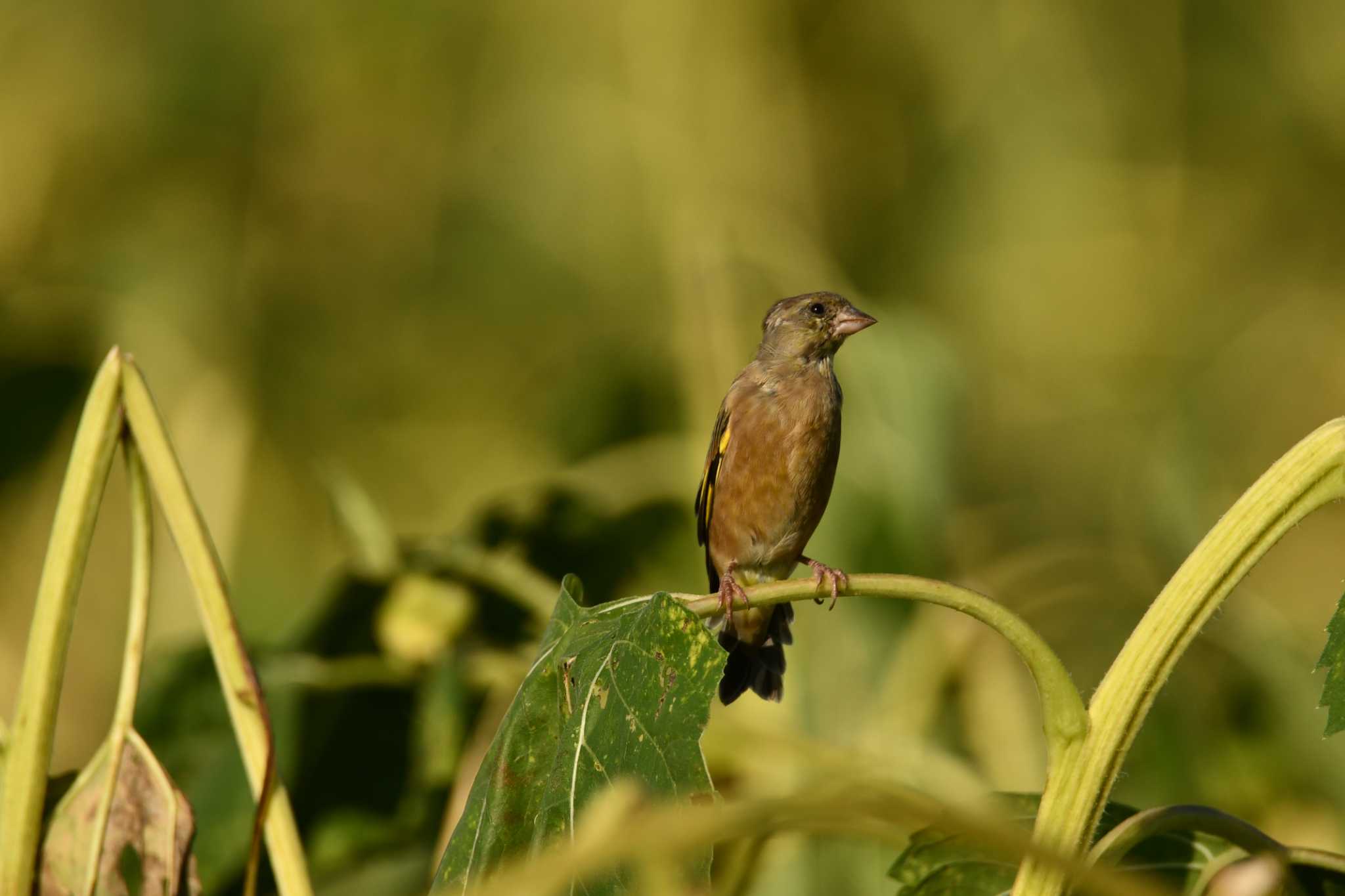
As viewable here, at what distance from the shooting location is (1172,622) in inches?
59.7

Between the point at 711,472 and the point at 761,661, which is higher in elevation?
the point at 711,472

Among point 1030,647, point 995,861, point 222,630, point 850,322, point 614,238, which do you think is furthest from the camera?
point 614,238

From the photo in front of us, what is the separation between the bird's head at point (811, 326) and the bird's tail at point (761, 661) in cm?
78

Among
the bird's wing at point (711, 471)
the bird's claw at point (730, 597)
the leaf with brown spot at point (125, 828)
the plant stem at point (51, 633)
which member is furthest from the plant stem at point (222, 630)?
the bird's wing at point (711, 471)

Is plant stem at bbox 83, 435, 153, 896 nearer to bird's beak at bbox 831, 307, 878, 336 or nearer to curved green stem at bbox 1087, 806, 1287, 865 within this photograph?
curved green stem at bbox 1087, 806, 1287, 865

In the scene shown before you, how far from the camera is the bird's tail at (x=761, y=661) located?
3.57 meters

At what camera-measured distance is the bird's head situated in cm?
403

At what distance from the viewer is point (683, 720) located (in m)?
1.65

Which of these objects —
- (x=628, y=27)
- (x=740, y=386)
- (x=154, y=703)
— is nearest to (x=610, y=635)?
(x=154, y=703)

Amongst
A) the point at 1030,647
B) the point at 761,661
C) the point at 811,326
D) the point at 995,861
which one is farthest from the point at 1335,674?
the point at 811,326

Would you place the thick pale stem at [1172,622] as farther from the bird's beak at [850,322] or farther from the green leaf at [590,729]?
the bird's beak at [850,322]

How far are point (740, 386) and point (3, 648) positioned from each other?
2.84m

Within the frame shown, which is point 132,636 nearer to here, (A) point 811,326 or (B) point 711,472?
(B) point 711,472

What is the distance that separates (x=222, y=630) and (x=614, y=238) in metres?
5.65
